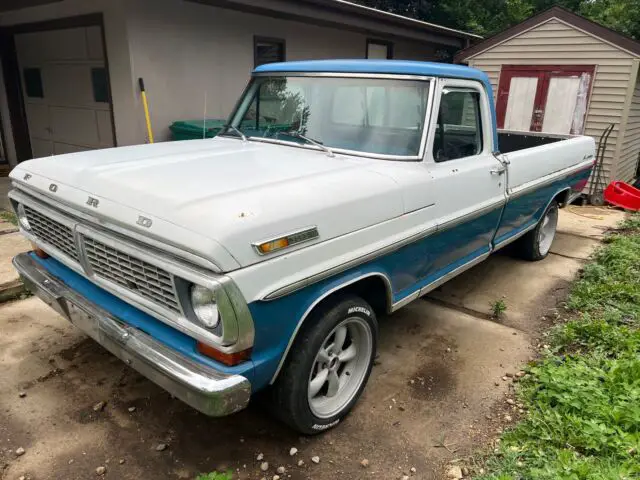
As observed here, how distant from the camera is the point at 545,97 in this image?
10.4m

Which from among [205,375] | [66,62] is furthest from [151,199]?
[66,62]

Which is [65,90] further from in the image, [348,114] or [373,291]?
[373,291]

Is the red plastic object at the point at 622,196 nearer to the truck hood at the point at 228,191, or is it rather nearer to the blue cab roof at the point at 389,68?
the blue cab roof at the point at 389,68

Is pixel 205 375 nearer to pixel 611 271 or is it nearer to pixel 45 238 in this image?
pixel 45 238

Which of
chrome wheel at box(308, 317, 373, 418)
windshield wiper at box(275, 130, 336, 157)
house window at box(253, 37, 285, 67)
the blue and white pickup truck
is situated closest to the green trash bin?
house window at box(253, 37, 285, 67)

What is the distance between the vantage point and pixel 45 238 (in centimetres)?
316

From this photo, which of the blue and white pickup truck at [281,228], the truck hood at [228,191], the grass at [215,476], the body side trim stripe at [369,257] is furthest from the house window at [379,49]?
the grass at [215,476]

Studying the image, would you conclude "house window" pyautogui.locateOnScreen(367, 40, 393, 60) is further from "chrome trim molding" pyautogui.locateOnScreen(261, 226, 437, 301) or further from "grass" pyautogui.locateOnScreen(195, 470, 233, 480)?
"grass" pyautogui.locateOnScreen(195, 470, 233, 480)

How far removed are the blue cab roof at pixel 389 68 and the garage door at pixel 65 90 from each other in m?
4.55

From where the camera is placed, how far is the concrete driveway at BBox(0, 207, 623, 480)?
2703 millimetres

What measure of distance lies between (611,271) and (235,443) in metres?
4.38

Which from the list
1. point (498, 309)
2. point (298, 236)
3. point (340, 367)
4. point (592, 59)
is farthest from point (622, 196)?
point (298, 236)

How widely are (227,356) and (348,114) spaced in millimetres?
2020

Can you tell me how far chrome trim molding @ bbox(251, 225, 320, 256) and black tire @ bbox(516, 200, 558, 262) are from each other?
3.88 m
